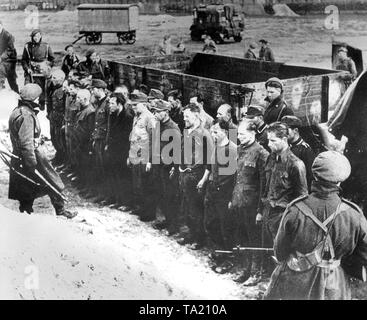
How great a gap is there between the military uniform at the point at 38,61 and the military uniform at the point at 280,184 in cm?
365

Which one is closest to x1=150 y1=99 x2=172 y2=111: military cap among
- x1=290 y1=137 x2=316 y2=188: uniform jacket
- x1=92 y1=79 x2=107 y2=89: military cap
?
x1=92 y1=79 x2=107 y2=89: military cap

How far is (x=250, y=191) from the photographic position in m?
5.50

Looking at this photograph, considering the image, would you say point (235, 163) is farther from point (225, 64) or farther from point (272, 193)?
point (225, 64)

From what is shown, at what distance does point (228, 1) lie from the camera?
7.51 meters

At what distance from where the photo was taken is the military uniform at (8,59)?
7.60m

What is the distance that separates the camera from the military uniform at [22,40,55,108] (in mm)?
7734

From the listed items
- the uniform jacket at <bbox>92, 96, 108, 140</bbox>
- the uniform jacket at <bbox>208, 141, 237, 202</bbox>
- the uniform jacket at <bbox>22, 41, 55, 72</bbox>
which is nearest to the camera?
the uniform jacket at <bbox>208, 141, 237, 202</bbox>

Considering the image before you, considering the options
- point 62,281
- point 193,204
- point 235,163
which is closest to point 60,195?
point 62,281

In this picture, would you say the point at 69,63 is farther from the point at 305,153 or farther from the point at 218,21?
the point at 305,153

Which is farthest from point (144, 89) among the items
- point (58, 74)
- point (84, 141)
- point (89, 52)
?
point (58, 74)

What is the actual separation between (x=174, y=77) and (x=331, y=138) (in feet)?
6.60

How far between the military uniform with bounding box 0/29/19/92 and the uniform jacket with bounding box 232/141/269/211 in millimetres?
3570

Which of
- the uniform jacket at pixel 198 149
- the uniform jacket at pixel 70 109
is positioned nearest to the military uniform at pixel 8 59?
the uniform jacket at pixel 70 109

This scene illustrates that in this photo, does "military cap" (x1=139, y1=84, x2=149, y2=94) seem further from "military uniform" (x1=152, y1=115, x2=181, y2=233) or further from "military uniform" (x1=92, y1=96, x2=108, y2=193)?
"military uniform" (x1=152, y1=115, x2=181, y2=233)
